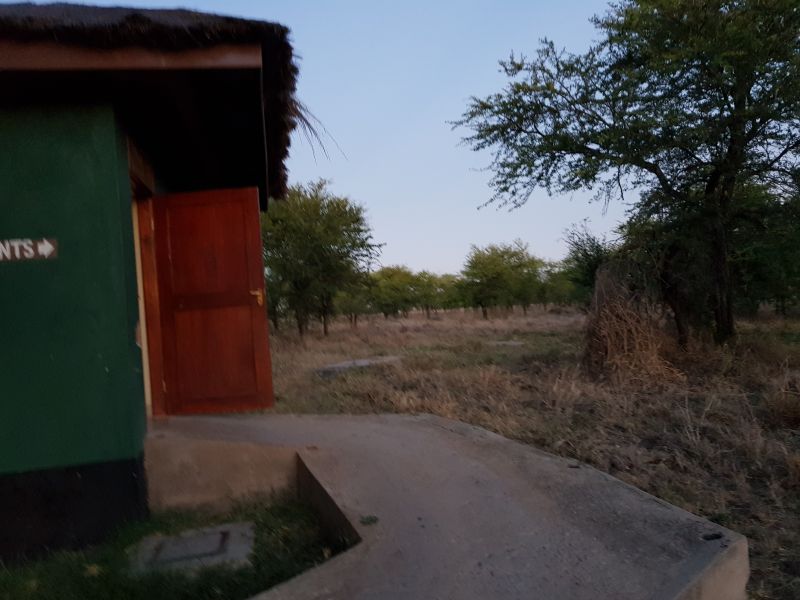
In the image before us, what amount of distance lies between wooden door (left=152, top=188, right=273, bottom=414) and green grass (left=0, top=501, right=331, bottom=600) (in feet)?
4.80

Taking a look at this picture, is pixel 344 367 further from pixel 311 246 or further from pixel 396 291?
pixel 396 291

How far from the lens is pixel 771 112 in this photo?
10.3 m

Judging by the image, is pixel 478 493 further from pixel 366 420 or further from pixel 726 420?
pixel 726 420

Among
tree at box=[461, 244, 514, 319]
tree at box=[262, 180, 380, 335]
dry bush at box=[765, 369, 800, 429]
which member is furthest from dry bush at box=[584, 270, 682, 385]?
tree at box=[461, 244, 514, 319]

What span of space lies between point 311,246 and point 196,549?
51.2ft

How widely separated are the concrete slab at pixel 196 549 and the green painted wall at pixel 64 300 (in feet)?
1.97

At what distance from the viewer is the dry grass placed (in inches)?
175

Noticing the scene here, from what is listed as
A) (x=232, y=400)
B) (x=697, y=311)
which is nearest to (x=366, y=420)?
(x=232, y=400)

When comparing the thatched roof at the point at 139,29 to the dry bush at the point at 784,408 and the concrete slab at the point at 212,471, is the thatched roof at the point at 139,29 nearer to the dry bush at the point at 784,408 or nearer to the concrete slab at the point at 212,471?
the concrete slab at the point at 212,471

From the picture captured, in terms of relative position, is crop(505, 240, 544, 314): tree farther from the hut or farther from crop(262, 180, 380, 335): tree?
the hut

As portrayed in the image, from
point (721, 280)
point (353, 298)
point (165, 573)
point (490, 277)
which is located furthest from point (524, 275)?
point (165, 573)

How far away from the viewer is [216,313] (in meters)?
5.82

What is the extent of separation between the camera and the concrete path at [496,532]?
9.98 ft

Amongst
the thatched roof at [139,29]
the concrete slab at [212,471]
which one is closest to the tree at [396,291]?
the concrete slab at [212,471]
